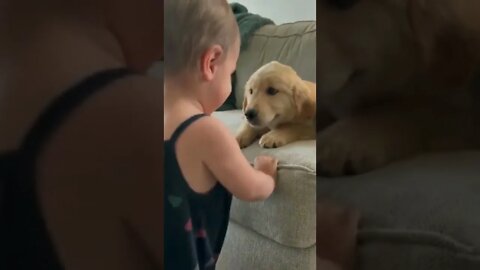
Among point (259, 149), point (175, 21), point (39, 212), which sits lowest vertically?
point (259, 149)

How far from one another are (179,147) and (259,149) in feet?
0.59

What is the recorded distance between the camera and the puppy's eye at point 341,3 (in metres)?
0.64

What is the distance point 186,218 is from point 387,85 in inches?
11.0

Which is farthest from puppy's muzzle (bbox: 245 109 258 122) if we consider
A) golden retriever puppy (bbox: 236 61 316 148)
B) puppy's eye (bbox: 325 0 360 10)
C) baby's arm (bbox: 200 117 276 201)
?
puppy's eye (bbox: 325 0 360 10)

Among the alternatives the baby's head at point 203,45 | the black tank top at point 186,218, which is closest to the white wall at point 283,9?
the baby's head at point 203,45

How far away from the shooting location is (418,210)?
0.63 meters

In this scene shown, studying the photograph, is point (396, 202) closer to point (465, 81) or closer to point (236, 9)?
point (465, 81)

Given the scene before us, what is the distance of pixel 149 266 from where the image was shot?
0.59 m

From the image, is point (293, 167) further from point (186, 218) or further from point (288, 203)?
point (186, 218)

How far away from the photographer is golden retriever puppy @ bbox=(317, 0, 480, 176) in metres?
0.65

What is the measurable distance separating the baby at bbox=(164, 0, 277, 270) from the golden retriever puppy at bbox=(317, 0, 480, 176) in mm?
118

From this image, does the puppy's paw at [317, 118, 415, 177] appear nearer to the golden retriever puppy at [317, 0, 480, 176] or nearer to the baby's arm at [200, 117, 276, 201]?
the golden retriever puppy at [317, 0, 480, 176]

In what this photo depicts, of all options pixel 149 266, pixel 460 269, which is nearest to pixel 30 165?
pixel 149 266

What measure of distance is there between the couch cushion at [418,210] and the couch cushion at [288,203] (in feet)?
0.42
